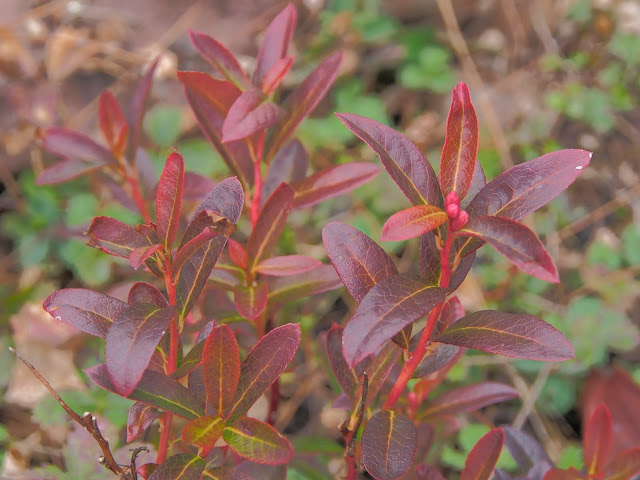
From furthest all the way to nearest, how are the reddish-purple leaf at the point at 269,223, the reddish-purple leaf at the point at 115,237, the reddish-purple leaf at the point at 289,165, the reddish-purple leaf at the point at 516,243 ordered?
1. the reddish-purple leaf at the point at 289,165
2. the reddish-purple leaf at the point at 269,223
3. the reddish-purple leaf at the point at 115,237
4. the reddish-purple leaf at the point at 516,243

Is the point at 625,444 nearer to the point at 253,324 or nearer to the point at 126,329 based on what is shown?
the point at 253,324

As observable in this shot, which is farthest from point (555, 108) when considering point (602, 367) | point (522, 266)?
point (522, 266)

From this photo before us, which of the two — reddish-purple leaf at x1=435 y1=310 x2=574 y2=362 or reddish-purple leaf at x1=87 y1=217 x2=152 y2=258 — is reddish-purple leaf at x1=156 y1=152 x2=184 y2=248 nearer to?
reddish-purple leaf at x1=87 y1=217 x2=152 y2=258

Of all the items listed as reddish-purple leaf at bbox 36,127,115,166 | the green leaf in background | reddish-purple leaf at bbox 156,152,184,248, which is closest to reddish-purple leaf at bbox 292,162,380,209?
reddish-purple leaf at bbox 156,152,184,248

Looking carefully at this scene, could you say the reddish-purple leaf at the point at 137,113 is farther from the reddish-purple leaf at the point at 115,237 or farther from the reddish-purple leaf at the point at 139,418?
the reddish-purple leaf at the point at 139,418

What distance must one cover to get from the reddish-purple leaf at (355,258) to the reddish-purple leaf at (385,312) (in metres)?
0.05

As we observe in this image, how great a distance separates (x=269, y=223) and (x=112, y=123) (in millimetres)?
466

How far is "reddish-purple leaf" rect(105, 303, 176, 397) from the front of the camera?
0.60 meters

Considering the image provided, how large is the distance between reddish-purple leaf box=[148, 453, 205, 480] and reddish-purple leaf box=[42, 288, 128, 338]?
0.56 feet

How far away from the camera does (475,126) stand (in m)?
0.68

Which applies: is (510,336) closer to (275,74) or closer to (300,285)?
(300,285)

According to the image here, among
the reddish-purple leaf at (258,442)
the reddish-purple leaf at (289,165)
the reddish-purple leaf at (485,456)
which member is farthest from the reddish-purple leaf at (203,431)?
the reddish-purple leaf at (289,165)

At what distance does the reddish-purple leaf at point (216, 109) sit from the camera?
0.82 m

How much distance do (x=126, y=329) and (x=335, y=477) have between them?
2.15ft
